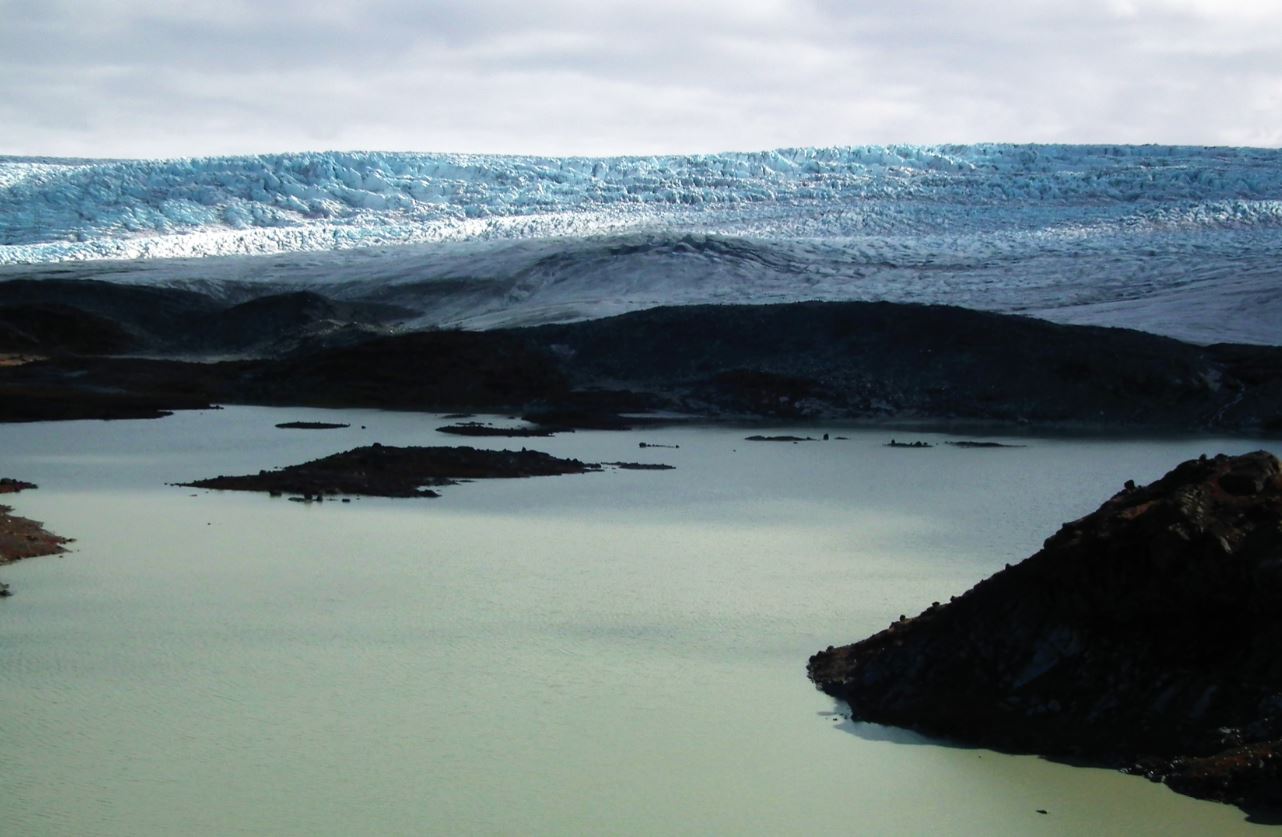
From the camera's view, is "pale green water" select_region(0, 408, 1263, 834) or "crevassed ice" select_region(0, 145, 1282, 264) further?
"crevassed ice" select_region(0, 145, 1282, 264)

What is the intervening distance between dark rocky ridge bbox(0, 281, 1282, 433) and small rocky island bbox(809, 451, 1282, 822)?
19273 millimetres

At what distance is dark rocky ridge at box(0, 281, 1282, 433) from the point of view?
29000mm

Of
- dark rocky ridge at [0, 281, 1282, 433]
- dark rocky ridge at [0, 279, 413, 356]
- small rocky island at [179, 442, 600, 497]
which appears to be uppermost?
dark rocky ridge at [0, 279, 413, 356]

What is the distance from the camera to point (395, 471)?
18.5m

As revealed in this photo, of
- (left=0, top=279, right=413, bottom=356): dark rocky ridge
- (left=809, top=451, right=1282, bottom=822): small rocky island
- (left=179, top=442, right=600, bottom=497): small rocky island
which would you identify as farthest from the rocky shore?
(left=0, top=279, right=413, bottom=356): dark rocky ridge

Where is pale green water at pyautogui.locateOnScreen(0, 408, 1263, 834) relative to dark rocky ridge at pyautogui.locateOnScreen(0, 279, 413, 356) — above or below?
below

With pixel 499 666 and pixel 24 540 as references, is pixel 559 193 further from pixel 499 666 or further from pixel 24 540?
pixel 499 666

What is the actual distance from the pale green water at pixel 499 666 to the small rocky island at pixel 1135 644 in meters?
0.24

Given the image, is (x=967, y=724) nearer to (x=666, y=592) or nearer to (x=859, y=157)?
(x=666, y=592)

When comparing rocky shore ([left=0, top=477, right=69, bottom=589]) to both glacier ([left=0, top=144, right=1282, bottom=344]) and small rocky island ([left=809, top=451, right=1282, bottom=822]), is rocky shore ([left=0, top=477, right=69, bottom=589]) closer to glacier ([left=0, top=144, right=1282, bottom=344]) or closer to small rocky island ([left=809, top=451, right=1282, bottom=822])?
small rocky island ([left=809, top=451, right=1282, bottom=822])

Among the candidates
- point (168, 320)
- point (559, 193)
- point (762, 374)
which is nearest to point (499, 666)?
point (762, 374)

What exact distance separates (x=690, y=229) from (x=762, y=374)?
24.7 metres

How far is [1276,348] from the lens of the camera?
31.8 meters

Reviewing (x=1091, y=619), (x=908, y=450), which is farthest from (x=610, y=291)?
(x=1091, y=619)
